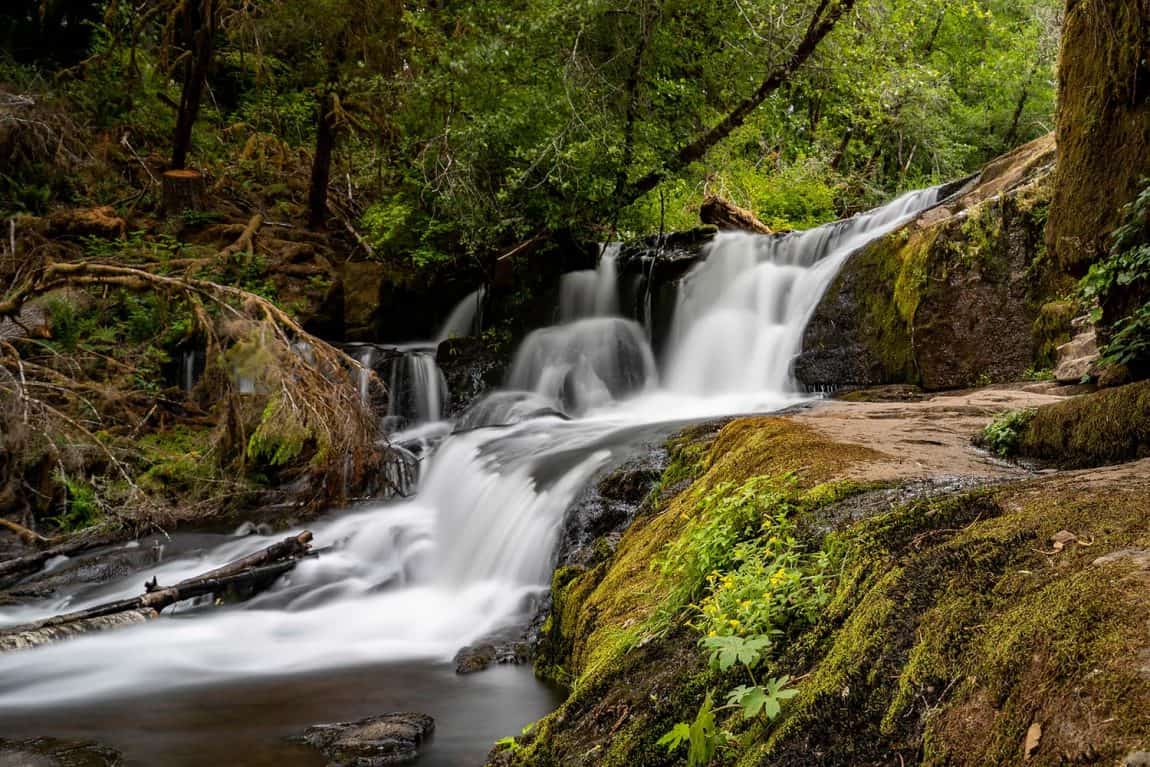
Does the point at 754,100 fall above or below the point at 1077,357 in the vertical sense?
above

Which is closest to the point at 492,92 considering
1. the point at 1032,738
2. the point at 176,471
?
the point at 176,471

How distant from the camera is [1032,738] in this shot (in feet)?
5.65

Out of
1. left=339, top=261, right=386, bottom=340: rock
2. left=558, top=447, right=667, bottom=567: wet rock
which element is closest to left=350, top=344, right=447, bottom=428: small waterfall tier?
left=339, top=261, right=386, bottom=340: rock

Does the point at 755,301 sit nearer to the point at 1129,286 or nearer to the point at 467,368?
the point at 467,368

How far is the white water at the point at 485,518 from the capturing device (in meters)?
6.18

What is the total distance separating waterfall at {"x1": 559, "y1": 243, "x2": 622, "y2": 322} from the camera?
574 inches

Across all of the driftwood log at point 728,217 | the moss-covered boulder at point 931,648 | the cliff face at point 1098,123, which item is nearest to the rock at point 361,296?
the driftwood log at point 728,217

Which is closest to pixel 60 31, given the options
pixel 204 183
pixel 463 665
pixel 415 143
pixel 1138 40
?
pixel 204 183

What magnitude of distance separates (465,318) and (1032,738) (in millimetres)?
14305

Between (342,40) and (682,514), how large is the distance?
1258cm

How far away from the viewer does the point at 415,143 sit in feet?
46.6

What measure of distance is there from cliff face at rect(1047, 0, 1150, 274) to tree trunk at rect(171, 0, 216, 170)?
1303 centimetres

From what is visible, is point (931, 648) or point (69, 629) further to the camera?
point (69, 629)

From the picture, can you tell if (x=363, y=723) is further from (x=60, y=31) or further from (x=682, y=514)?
(x=60, y=31)
